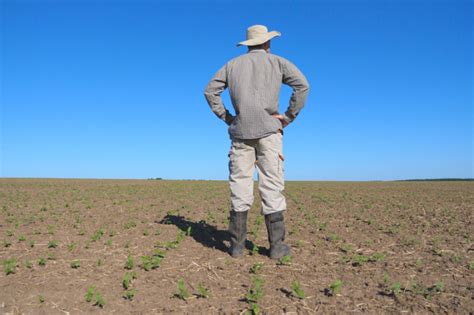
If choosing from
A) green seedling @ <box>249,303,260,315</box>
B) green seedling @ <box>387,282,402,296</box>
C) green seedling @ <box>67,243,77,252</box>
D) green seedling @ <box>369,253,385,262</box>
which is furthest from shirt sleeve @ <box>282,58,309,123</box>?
green seedling @ <box>67,243,77,252</box>

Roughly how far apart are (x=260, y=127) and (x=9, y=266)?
11.6ft

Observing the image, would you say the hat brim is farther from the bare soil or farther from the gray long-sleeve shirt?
the bare soil

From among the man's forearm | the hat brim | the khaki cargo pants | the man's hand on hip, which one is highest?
the hat brim

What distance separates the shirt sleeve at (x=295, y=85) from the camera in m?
5.59

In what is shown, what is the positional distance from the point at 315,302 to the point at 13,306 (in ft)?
9.50

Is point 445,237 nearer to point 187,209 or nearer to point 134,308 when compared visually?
point 134,308

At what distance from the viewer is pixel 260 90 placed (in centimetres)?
557

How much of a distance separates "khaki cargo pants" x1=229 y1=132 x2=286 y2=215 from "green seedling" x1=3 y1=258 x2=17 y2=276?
2.83 m

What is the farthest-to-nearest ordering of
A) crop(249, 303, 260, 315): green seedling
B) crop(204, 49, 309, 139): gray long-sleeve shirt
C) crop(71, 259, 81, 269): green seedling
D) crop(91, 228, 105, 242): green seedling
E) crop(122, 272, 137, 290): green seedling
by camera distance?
crop(91, 228, 105, 242): green seedling
crop(204, 49, 309, 139): gray long-sleeve shirt
crop(71, 259, 81, 269): green seedling
crop(122, 272, 137, 290): green seedling
crop(249, 303, 260, 315): green seedling

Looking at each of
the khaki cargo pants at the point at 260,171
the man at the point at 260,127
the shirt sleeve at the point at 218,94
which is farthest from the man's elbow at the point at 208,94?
the khaki cargo pants at the point at 260,171

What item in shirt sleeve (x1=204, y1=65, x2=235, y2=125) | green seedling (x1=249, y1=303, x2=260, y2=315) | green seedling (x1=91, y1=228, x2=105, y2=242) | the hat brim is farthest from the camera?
green seedling (x1=91, y1=228, x2=105, y2=242)

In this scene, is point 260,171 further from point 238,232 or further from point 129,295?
point 129,295

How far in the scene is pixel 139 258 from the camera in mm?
5637

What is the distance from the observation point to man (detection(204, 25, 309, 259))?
5.57 meters
